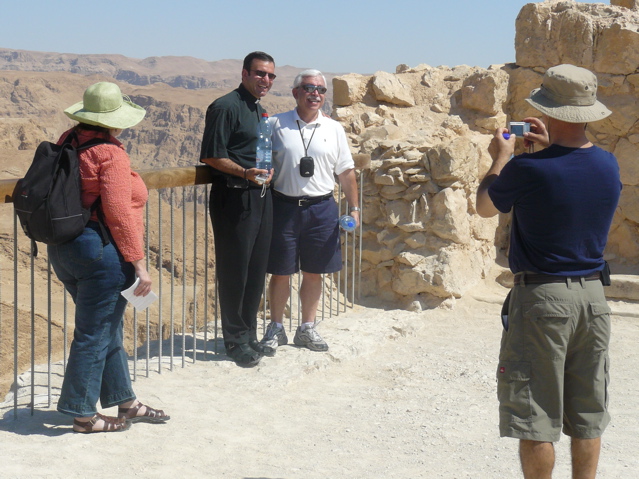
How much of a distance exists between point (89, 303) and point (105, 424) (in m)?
0.63

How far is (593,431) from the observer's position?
284 centimetres

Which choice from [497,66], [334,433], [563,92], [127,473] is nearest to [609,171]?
[563,92]

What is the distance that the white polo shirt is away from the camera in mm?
4996

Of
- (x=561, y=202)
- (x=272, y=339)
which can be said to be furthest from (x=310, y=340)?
(x=561, y=202)

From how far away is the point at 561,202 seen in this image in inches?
109

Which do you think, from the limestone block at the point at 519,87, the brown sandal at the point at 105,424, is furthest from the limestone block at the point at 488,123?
the brown sandal at the point at 105,424

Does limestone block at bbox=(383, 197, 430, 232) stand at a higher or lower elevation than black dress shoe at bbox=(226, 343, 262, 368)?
higher

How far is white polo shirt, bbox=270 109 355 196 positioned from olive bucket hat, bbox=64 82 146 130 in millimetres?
1529

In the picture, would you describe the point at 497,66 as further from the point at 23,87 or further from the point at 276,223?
the point at 23,87

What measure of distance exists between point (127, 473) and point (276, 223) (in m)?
2.12

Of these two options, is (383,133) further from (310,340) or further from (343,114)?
(310,340)

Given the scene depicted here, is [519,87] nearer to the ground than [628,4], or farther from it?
nearer to the ground

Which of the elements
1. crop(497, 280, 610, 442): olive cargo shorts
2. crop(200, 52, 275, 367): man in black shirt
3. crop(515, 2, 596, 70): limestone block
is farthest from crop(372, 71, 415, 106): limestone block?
crop(497, 280, 610, 442): olive cargo shorts

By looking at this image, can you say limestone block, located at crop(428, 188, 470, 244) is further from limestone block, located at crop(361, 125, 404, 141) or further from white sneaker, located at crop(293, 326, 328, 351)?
white sneaker, located at crop(293, 326, 328, 351)
